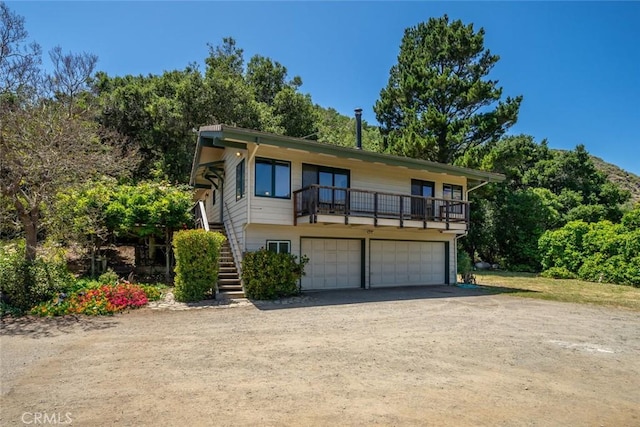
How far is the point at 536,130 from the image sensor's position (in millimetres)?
34875

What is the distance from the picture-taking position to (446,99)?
2539 cm

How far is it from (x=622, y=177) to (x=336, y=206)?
55.0 metres

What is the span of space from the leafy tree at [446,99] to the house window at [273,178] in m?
12.9

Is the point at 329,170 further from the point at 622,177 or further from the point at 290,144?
the point at 622,177

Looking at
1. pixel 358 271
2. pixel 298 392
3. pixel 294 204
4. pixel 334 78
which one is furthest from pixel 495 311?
pixel 334 78

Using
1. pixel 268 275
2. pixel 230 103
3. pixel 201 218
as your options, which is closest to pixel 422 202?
pixel 268 275

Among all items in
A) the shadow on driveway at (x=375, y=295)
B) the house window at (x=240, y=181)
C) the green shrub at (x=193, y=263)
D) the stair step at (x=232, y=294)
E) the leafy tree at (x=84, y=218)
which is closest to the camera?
the green shrub at (x=193, y=263)

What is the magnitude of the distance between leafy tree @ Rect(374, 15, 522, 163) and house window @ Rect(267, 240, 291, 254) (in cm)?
1326

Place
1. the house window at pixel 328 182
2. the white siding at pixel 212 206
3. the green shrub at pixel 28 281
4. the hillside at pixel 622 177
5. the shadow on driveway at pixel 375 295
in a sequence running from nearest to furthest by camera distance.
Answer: the green shrub at pixel 28 281 < the shadow on driveway at pixel 375 295 < the house window at pixel 328 182 < the white siding at pixel 212 206 < the hillside at pixel 622 177

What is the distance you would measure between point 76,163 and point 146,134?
1813 cm

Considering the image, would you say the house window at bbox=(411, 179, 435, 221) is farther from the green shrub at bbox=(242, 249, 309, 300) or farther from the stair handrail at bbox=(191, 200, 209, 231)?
the stair handrail at bbox=(191, 200, 209, 231)

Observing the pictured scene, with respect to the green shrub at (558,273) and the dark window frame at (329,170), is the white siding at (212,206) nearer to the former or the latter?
the dark window frame at (329,170)

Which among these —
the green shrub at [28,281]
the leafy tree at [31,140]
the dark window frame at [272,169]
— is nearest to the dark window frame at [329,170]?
the dark window frame at [272,169]

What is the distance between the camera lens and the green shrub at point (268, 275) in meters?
11.1
